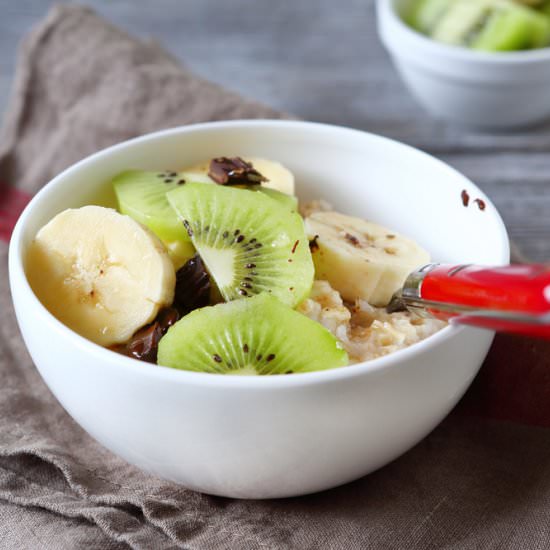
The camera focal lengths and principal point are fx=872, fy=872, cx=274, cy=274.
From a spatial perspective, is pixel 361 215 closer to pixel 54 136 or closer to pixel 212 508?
pixel 212 508

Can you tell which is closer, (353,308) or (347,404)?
(347,404)

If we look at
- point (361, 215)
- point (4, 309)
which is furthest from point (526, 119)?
point (4, 309)

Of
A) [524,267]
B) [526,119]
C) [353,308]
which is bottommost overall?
[526,119]

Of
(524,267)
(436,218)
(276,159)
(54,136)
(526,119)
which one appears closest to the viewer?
(524,267)

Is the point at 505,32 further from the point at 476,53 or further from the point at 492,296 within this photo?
the point at 492,296

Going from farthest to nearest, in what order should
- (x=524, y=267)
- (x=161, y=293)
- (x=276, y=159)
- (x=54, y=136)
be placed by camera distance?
(x=54, y=136) < (x=276, y=159) < (x=161, y=293) < (x=524, y=267)

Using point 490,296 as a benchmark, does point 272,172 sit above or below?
below

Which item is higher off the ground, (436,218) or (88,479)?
(436,218)

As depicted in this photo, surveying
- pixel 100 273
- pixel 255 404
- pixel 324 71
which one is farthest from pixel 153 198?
pixel 324 71
